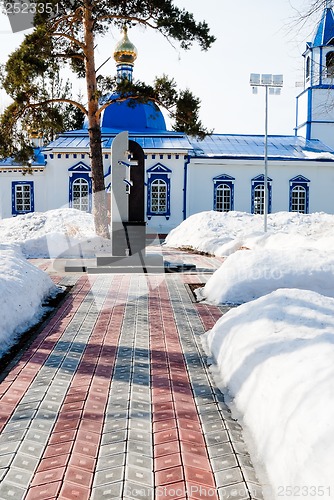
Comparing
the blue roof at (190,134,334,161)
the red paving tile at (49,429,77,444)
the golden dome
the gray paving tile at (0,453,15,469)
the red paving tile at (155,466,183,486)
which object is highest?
the golden dome

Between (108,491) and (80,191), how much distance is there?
1948cm

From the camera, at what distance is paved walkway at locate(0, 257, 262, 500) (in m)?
2.35

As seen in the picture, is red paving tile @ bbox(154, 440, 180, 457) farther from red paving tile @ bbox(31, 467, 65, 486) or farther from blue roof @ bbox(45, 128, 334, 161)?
blue roof @ bbox(45, 128, 334, 161)

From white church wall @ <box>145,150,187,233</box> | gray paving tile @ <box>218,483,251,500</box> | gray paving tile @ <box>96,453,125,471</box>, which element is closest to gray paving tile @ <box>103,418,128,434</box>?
gray paving tile @ <box>96,453,125,471</box>

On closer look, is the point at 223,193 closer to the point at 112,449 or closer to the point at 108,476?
the point at 112,449

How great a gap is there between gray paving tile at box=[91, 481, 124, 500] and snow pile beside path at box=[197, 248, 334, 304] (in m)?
4.27

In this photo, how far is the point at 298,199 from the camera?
2158 centimetres

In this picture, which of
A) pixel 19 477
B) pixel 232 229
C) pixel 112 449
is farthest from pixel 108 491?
pixel 232 229

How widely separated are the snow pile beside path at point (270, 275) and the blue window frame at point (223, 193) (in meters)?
14.4

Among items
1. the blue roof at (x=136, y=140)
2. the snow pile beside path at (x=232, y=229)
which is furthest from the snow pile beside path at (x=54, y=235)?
the blue roof at (x=136, y=140)

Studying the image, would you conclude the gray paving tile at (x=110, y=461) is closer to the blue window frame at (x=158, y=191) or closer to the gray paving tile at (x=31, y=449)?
the gray paving tile at (x=31, y=449)

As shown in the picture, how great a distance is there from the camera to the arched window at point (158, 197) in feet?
68.1

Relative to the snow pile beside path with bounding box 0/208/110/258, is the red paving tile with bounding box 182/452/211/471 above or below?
below

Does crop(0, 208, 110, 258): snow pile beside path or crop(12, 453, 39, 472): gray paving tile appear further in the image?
crop(0, 208, 110, 258): snow pile beside path
